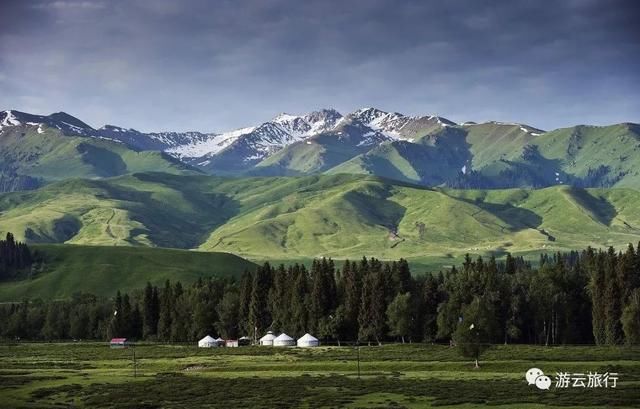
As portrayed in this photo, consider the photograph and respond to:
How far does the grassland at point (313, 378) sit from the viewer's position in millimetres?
88625

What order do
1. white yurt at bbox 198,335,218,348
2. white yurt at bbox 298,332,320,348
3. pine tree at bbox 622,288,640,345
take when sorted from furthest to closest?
white yurt at bbox 198,335,218,348 < white yurt at bbox 298,332,320,348 < pine tree at bbox 622,288,640,345

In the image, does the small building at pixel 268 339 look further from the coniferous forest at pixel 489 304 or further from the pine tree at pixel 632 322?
the pine tree at pixel 632 322

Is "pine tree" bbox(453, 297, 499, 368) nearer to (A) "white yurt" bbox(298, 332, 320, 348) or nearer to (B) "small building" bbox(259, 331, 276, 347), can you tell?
(A) "white yurt" bbox(298, 332, 320, 348)

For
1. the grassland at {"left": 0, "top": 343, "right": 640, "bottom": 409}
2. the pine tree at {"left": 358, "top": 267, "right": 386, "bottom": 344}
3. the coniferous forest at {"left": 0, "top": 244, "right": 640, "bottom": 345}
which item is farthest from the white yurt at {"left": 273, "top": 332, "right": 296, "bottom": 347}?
the pine tree at {"left": 358, "top": 267, "right": 386, "bottom": 344}

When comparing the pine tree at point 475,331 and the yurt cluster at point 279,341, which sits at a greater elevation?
the pine tree at point 475,331

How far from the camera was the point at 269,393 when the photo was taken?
97.6 meters

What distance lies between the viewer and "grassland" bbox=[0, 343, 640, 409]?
8862cm

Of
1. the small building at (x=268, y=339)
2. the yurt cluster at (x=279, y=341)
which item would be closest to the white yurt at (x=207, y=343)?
the yurt cluster at (x=279, y=341)

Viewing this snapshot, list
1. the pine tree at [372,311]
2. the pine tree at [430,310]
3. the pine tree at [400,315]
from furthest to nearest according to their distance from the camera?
the pine tree at [372,311], the pine tree at [430,310], the pine tree at [400,315]

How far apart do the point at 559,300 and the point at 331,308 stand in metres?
57.5

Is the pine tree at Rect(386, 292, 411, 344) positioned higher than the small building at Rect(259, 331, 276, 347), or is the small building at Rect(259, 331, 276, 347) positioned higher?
the pine tree at Rect(386, 292, 411, 344)

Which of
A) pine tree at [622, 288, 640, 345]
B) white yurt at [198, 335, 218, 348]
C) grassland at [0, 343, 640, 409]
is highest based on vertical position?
pine tree at [622, 288, 640, 345]

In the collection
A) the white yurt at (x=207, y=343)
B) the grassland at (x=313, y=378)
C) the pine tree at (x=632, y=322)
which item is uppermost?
the pine tree at (x=632, y=322)

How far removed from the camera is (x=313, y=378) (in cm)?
11325
